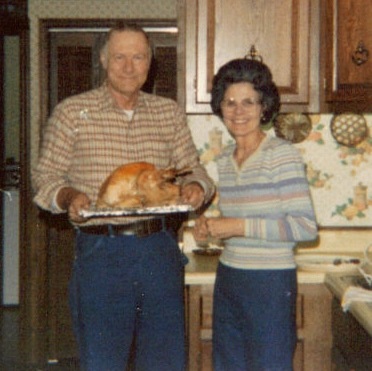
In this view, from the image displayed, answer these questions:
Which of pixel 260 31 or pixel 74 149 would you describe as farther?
pixel 260 31

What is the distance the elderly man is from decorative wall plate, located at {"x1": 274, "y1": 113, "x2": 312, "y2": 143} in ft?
2.57

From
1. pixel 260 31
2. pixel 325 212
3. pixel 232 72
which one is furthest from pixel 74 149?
pixel 325 212

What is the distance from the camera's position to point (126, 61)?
188cm

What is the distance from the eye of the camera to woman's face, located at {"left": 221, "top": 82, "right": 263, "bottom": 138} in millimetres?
1775

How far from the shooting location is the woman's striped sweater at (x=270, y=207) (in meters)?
1.66

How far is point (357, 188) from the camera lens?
2.64 meters

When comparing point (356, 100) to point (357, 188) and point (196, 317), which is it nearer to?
point (357, 188)

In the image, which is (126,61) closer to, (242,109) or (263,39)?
(242,109)

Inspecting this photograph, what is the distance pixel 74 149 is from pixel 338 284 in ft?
2.78

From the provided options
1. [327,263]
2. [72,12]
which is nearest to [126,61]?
[327,263]

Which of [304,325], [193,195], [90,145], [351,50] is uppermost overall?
[351,50]

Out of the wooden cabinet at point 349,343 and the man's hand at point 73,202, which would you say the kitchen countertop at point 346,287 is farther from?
the man's hand at point 73,202

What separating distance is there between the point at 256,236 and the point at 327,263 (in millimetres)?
785

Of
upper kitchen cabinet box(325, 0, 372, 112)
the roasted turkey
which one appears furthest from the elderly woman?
upper kitchen cabinet box(325, 0, 372, 112)
